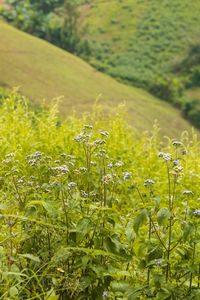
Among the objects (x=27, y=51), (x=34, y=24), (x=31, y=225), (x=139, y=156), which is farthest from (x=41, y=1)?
(x=31, y=225)

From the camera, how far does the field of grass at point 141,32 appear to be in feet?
94.9

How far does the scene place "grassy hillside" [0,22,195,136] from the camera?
48.4 ft

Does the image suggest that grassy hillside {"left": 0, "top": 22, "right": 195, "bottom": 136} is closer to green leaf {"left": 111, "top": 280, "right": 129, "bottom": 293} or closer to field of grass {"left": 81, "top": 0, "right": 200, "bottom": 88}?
field of grass {"left": 81, "top": 0, "right": 200, "bottom": 88}

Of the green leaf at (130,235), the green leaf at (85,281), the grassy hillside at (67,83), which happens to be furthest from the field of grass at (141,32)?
the green leaf at (85,281)

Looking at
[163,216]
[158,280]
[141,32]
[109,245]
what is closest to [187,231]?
[163,216]

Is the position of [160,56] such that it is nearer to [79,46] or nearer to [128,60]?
[128,60]

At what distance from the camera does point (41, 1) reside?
3030 cm

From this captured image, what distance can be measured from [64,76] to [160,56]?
13.9 m

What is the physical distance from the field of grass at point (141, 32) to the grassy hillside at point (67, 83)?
17.7ft

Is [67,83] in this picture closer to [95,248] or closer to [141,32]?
[141,32]

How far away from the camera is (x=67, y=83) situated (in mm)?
18062

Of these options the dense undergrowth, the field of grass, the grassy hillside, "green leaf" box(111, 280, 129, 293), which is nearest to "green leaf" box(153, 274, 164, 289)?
the dense undergrowth

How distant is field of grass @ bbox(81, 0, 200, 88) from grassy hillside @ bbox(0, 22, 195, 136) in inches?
213

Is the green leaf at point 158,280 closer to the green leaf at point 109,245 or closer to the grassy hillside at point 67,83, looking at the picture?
the green leaf at point 109,245
